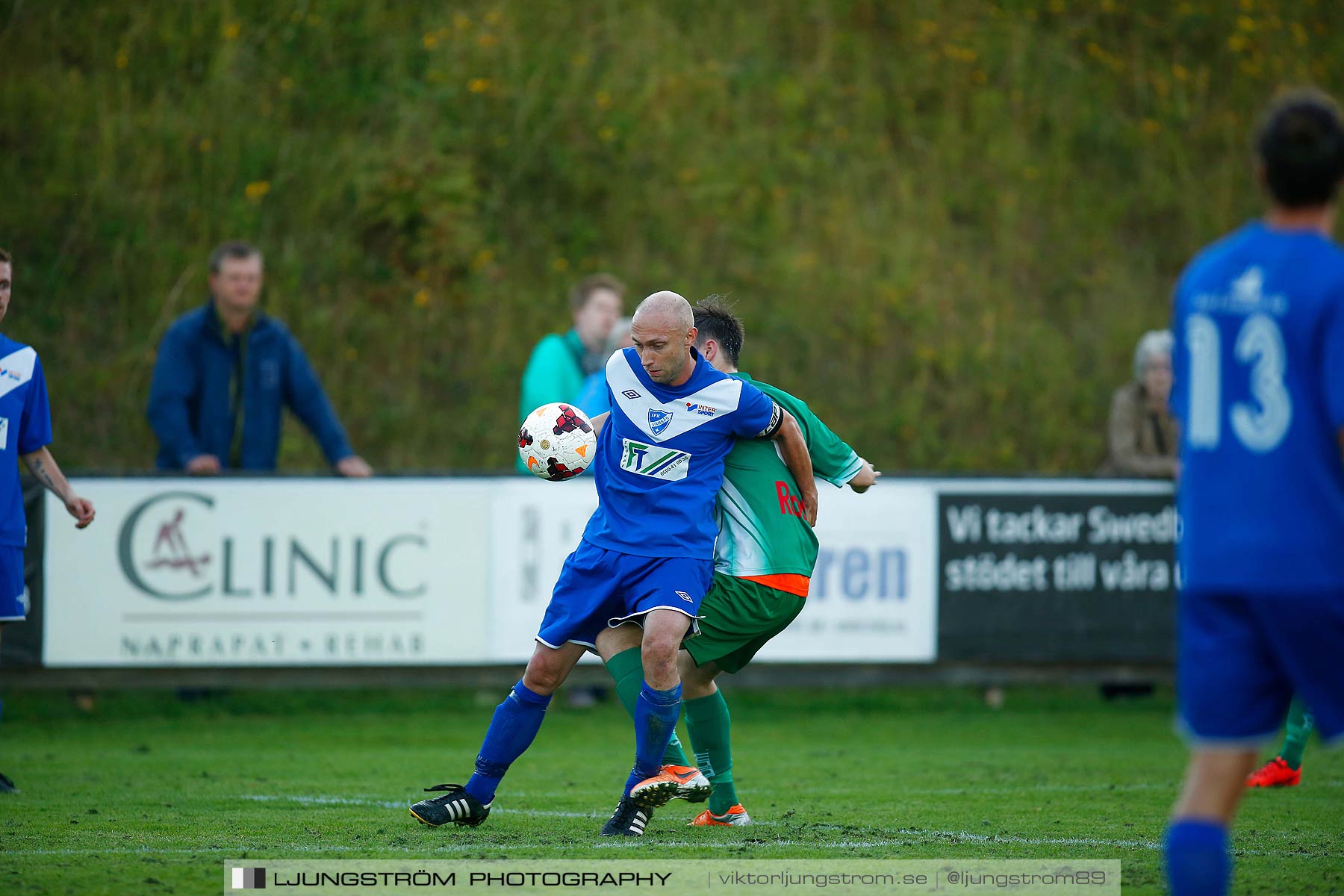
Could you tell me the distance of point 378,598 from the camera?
9961 mm

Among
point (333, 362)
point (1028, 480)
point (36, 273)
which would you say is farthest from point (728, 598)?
point (36, 273)

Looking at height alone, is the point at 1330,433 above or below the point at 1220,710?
above

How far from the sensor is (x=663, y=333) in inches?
224

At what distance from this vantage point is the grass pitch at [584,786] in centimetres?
538

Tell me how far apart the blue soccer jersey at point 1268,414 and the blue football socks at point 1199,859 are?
1.87ft

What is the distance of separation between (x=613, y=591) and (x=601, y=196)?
9347mm

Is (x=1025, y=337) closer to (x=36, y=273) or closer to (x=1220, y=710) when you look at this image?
(x=36, y=273)

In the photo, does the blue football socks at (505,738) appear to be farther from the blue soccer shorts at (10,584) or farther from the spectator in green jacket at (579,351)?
the spectator in green jacket at (579,351)

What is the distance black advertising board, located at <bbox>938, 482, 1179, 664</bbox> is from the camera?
10.6m

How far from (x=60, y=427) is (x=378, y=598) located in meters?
4.51

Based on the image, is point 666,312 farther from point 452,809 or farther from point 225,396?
point 225,396

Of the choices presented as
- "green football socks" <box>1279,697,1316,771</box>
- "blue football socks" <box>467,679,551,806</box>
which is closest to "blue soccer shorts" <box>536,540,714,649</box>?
"blue football socks" <box>467,679,551,806</box>

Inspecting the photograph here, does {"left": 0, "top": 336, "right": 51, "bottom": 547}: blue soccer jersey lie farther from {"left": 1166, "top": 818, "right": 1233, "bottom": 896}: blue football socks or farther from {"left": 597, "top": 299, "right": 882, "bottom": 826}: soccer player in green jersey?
{"left": 1166, "top": 818, "right": 1233, "bottom": 896}: blue football socks

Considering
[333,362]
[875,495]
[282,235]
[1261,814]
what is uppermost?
[282,235]
